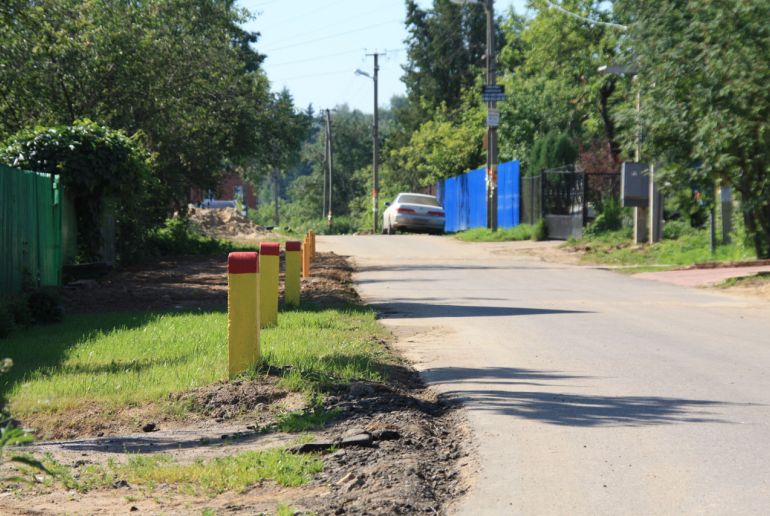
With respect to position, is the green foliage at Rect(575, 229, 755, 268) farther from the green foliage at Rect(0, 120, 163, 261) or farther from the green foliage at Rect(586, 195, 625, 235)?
the green foliage at Rect(0, 120, 163, 261)

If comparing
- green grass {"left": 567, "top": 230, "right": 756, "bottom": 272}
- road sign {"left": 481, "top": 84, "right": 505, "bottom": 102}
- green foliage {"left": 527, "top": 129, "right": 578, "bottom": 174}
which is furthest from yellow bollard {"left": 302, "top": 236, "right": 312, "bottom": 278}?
road sign {"left": 481, "top": 84, "right": 505, "bottom": 102}

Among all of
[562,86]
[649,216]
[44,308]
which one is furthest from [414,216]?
[44,308]

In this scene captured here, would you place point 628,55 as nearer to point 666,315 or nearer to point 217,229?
point 666,315

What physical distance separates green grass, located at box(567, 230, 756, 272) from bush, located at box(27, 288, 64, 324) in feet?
45.6

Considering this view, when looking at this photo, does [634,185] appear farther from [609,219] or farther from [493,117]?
[493,117]

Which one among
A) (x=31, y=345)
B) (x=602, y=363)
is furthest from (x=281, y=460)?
(x=31, y=345)

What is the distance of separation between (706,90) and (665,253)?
25.4ft

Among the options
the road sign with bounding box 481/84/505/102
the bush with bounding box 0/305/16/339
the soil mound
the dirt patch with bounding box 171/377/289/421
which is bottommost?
the dirt patch with bounding box 171/377/289/421

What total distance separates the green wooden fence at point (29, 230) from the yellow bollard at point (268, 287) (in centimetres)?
408

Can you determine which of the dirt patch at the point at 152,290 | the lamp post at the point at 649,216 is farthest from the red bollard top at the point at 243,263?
the lamp post at the point at 649,216

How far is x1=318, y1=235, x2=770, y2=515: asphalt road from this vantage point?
18.7 feet

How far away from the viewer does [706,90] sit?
18.9 metres

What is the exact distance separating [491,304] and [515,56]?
50848 millimetres

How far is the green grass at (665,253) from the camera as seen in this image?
80.0 ft
